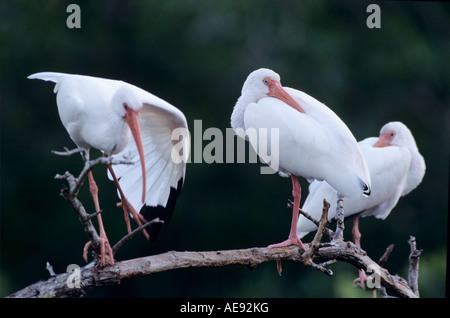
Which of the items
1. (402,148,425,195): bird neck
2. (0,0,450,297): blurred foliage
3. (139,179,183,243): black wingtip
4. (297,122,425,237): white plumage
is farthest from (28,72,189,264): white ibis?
(0,0,450,297): blurred foliage

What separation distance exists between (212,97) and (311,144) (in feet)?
21.5

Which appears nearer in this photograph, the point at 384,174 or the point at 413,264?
the point at 413,264

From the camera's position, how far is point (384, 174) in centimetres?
582

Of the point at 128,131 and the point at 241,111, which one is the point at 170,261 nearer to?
the point at 128,131

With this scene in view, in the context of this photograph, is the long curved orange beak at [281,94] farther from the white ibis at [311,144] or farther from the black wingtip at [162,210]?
the black wingtip at [162,210]

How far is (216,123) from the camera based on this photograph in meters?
10.2

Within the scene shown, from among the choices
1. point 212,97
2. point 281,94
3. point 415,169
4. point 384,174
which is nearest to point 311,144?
point 281,94

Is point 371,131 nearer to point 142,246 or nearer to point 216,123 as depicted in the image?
point 216,123

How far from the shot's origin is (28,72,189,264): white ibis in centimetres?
429

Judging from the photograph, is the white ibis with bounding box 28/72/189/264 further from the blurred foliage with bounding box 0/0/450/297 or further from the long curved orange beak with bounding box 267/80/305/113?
the blurred foliage with bounding box 0/0/450/297

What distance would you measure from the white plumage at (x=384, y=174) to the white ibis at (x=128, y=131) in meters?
1.15

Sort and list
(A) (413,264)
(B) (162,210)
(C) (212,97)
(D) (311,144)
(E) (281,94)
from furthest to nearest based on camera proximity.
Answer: (C) (212,97), (B) (162,210), (E) (281,94), (D) (311,144), (A) (413,264)

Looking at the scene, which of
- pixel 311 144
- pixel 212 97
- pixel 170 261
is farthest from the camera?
pixel 212 97

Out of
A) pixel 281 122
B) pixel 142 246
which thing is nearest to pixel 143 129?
pixel 281 122
